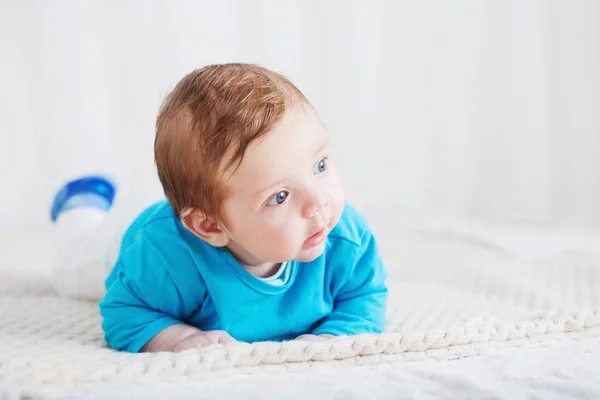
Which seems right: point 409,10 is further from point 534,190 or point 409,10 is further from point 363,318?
point 363,318

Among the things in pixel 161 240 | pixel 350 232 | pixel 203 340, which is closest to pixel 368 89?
pixel 350 232

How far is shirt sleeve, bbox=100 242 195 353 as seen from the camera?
115cm

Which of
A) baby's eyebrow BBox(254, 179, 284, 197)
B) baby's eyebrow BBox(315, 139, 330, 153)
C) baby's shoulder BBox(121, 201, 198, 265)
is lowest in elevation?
baby's shoulder BBox(121, 201, 198, 265)

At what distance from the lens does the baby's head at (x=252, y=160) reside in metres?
1.01

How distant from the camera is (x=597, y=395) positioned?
2.72 ft

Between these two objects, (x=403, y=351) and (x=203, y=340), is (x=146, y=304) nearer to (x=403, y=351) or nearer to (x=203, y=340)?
(x=203, y=340)

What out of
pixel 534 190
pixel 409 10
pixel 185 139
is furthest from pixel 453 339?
pixel 409 10

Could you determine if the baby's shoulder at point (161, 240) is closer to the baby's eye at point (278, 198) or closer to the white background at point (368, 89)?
the baby's eye at point (278, 198)

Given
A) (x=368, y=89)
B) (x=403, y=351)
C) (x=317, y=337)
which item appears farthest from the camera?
(x=368, y=89)

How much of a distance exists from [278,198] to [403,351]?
235 mm

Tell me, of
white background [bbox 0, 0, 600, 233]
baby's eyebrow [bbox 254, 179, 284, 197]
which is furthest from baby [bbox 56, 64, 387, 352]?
white background [bbox 0, 0, 600, 233]

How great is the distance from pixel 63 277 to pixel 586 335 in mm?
832

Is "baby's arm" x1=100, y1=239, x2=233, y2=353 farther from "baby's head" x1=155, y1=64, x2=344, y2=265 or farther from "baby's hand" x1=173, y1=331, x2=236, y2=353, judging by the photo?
"baby's head" x1=155, y1=64, x2=344, y2=265

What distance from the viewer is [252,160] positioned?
3.32 ft
